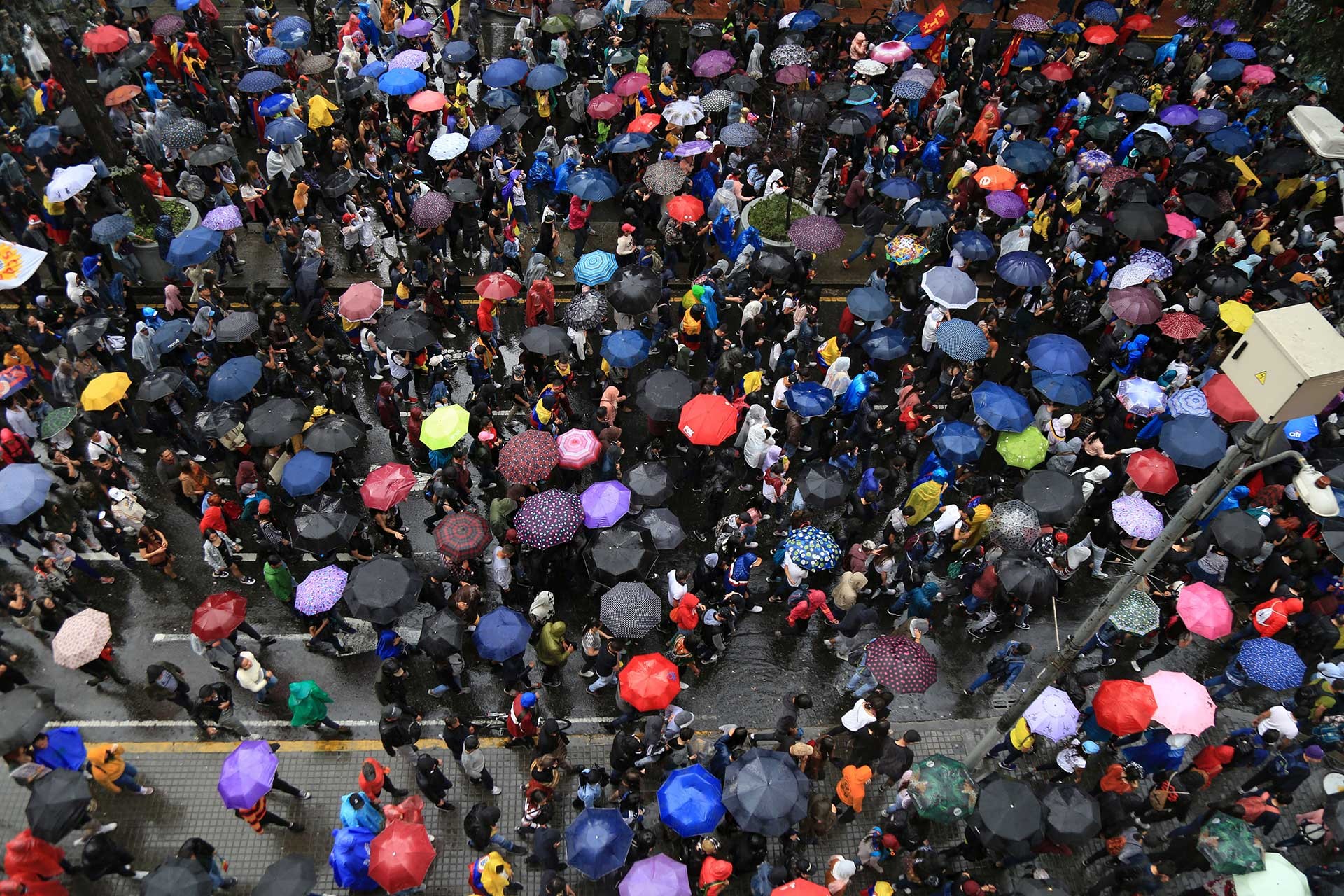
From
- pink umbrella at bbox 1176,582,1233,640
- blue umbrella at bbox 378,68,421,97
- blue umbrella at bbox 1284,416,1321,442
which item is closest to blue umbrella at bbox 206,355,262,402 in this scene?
blue umbrella at bbox 378,68,421,97

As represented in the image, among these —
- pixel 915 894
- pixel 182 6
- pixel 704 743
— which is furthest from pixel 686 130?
pixel 915 894

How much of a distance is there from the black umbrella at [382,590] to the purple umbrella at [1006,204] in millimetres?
13490

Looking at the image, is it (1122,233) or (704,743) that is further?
Result: (1122,233)

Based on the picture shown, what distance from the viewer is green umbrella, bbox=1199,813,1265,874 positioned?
9.55 m

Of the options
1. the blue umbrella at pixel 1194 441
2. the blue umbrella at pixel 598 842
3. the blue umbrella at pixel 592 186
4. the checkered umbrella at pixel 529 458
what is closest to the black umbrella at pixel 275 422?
the checkered umbrella at pixel 529 458

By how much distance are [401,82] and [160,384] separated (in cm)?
975

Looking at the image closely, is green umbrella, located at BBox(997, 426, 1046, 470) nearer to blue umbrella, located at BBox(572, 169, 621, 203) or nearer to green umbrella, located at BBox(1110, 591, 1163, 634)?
green umbrella, located at BBox(1110, 591, 1163, 634)

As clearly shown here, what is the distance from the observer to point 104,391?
536 inches

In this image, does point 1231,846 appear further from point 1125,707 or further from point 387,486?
point 387,486

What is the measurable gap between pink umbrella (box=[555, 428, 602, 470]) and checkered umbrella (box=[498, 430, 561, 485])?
15 centimetres

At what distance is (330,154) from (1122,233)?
1739cm

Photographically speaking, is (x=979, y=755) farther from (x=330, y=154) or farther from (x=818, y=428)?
(x=330, y=154)

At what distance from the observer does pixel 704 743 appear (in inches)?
462

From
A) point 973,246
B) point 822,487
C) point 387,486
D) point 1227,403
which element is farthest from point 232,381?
point 1227,403
